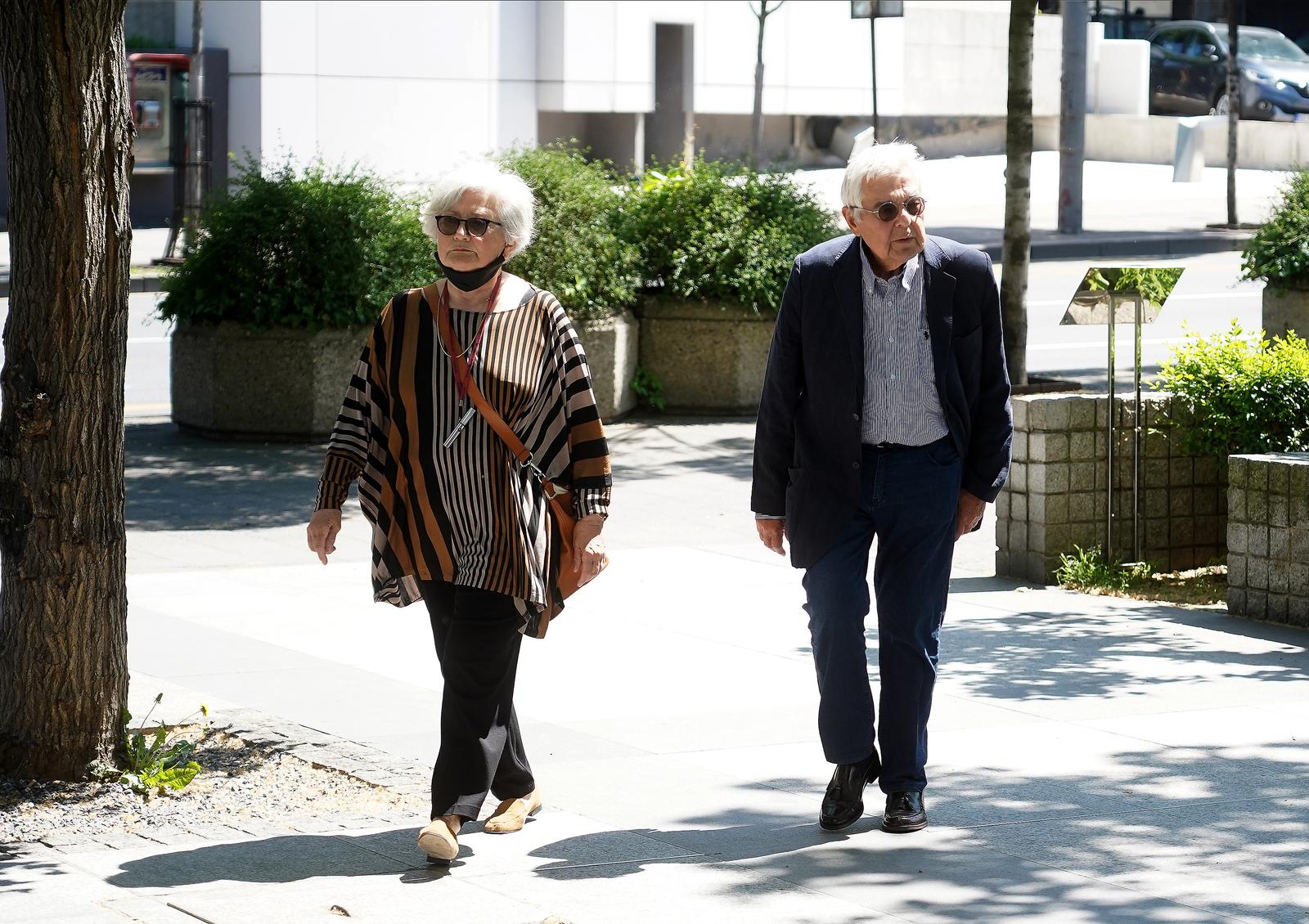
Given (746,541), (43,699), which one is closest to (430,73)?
(746,541)

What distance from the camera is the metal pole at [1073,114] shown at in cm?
2683

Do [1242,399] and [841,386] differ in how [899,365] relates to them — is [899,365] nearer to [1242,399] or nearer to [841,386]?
[841,386]

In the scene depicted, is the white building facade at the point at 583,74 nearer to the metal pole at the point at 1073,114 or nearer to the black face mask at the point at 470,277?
the metal pole at the point at 1073,114

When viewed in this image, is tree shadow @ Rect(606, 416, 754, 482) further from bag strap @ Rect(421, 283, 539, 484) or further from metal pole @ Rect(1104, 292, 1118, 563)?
bag strap @ Rect(421, 283, 539, 484)

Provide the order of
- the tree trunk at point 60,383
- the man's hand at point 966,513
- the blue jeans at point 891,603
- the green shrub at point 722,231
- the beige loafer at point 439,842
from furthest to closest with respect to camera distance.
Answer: the green shrub at point 722,231, the tree trunk at point 60,383, the man's hand at point 966,513, the blue jeans at point 891,603, the beige loafer at point 439,842

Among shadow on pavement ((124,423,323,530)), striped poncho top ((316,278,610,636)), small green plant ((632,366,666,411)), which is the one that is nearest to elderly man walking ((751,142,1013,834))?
striped poncho top ((316,278,610,636))

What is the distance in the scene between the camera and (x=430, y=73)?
30328mm

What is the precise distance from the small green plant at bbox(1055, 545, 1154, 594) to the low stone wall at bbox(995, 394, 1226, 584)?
49mm

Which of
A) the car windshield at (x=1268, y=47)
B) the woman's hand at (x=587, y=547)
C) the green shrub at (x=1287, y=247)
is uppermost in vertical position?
the car windshield at (x=1268, y=47)

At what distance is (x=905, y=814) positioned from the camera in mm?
5293

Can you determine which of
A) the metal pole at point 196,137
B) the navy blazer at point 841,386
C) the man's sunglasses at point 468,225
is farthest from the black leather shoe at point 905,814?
the metal pole at point 196,137

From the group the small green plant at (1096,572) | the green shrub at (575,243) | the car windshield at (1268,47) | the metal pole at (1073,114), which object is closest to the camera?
the small green plant at (1096,572)

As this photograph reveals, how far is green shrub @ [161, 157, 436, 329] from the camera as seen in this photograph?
41.2 ft

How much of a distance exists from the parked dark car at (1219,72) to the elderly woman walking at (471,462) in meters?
34.4
